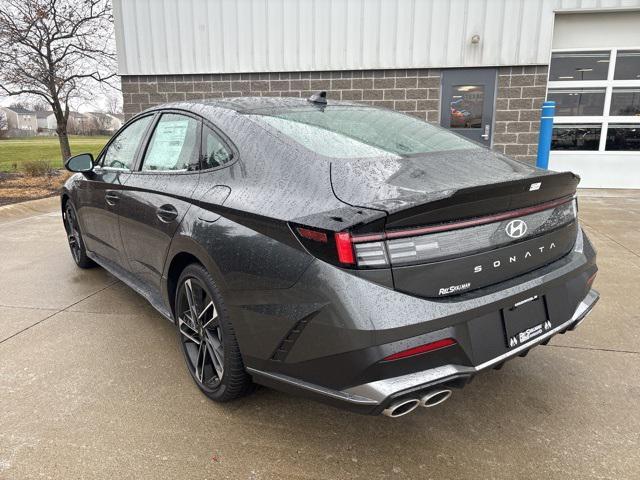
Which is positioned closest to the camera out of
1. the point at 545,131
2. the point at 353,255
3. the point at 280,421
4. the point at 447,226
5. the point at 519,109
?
the point at 353,255

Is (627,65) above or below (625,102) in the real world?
above

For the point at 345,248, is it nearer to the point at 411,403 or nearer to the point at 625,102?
the point at 411,403

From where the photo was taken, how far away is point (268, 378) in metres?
2.05

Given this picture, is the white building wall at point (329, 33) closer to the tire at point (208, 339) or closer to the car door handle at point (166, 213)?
the car door handle at point (166, 213)

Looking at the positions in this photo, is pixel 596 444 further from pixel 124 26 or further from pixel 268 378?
pixel 124 26

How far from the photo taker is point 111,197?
3.44m

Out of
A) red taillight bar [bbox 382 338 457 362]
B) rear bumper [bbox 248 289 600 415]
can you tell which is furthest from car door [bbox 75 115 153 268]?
red taillight bar [bbox 382 338 457 362]

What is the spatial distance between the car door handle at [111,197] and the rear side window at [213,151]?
104cm

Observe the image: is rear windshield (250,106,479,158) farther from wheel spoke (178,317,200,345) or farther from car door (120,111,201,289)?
wheel spoke (178,317,200,345)

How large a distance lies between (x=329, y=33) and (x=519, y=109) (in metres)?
3.77

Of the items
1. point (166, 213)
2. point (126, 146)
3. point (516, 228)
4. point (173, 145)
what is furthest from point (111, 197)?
point (516, 228)

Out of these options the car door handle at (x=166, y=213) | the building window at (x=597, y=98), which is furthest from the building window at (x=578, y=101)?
the car door handle at (x=166, y=213)

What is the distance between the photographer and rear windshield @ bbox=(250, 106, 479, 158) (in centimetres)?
232

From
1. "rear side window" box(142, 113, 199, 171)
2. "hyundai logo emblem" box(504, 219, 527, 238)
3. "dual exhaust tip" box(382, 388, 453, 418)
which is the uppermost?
"rear side window" box(142, 113, 199, 171)
